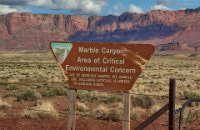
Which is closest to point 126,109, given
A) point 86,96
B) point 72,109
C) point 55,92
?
point 72,109

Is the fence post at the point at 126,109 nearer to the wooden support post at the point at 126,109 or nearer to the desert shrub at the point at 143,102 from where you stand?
the wooden support post at the point at 126,109

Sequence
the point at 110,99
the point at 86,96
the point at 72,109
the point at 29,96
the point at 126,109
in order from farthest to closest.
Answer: the point at 86,96 < the point at 29,96 < the point at 110,99 < the point at 72,109 < the point at 126,109

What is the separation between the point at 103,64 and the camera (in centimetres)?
738

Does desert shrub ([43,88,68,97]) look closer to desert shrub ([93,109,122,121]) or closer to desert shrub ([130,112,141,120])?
desert shrub ([93,109,122,121])

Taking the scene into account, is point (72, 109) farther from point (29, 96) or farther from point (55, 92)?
point (55, 92)

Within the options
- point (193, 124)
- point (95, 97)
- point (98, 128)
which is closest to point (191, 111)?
point (193, 124)

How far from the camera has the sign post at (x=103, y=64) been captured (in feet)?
23.6

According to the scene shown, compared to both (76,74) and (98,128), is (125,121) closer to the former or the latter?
(76,74)

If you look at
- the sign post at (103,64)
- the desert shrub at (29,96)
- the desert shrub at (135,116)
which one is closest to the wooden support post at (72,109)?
the sign post at (103,64)

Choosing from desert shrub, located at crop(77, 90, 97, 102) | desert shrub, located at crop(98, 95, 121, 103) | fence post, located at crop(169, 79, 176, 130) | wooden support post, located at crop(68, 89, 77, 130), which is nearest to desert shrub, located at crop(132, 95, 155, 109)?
desert shrub, located at crop(98, 95, 121, 103)

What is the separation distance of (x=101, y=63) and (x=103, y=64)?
0.04 meters

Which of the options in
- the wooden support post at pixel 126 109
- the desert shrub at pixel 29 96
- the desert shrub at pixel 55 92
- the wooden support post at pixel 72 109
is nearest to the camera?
the wooden support post at pixel 126 109

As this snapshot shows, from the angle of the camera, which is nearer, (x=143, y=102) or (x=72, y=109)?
(x=72, y=109)

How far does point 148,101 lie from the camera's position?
55.6 feet
